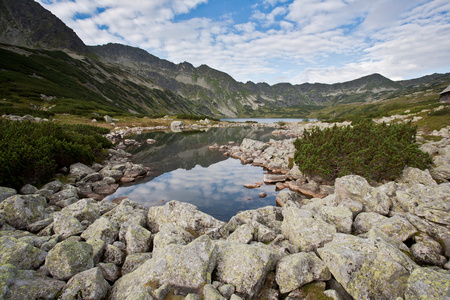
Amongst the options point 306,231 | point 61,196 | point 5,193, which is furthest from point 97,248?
point 61,196

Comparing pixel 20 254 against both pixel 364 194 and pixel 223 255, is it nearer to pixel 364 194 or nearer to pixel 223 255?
pixel 223 255

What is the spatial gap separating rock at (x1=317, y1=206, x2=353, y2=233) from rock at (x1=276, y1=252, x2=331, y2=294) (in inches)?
167

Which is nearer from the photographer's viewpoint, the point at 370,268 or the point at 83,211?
the point at 370,268

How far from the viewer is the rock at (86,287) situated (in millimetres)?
5969

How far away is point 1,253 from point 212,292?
7.79 m

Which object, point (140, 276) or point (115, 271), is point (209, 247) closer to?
point (140, 276)

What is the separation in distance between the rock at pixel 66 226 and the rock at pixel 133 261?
367 centimetres

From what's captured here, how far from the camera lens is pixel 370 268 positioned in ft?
22.2

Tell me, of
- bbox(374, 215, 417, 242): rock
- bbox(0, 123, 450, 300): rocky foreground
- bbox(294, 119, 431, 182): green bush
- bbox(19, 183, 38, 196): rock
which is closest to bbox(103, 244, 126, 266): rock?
bbox(0, 123, 450, 300): rocky foreground

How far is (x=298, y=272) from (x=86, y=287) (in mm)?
7149

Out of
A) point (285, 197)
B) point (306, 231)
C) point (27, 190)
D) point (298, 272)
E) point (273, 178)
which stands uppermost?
point (298, 272)

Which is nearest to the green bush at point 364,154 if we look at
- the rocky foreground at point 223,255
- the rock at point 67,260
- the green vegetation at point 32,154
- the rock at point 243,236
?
the rocky foreground at point 223,255

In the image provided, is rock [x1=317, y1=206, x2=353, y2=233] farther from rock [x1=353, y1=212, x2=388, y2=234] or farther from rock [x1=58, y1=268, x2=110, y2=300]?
rock [x1=58, y1=268, x2=110, y2=300]

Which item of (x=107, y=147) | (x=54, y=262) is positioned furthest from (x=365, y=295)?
(x=107, y=147)
